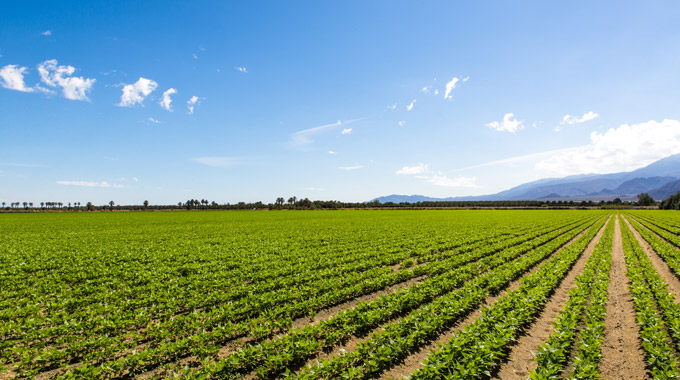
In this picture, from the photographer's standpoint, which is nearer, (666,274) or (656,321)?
(656,321)

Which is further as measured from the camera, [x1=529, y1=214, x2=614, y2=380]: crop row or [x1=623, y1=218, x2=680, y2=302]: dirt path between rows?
[x1=623, y1=218, x2=680, y2=302]: dirt path between rows

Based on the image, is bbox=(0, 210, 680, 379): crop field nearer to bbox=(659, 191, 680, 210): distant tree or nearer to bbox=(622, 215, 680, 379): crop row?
bbox=(622, 215, 680, 379): crop row

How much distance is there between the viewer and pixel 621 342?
28.7 feet

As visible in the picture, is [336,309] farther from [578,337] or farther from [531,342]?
[578,337]

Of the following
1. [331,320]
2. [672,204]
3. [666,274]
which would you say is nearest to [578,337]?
[331,320]

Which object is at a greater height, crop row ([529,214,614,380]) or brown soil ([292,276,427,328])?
crop row ([529,214,614,380])

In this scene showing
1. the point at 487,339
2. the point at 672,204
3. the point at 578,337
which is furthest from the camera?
the point at 672,204

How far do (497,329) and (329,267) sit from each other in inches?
416

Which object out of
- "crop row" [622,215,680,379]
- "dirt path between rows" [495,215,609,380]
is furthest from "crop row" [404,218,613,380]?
"crop row" [622,215,680,379]

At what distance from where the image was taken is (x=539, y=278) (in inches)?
560

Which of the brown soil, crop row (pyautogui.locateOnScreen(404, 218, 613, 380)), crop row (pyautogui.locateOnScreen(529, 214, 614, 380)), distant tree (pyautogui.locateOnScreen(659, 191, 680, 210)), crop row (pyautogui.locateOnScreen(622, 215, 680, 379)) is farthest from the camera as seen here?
distant tree (pyautogui.locateOnScreen(659, 191, 680, 210))

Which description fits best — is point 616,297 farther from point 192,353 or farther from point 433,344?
point 192,353

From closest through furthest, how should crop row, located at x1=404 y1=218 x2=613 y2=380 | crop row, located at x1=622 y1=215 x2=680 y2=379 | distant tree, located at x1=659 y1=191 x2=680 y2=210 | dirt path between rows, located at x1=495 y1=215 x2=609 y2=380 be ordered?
crop row, located at x1=404 y1=218 x2=613 y2=380, crop row, located at x1=622 y1=215 x2=680 y2=379, dirt path between rows, located at x1=495 y1=215 x2=609 y2=380, distant tree, located at x1=659 y1=191 x2=680 y2=210

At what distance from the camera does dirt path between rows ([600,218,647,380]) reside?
24.2ft
